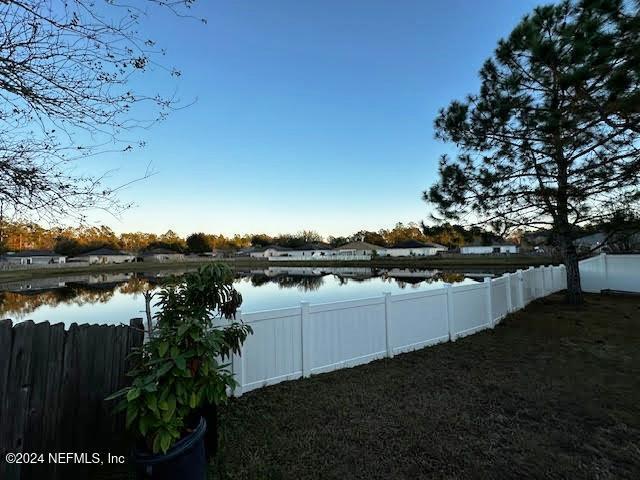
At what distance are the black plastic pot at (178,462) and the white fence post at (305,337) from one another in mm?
2332

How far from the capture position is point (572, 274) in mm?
9602

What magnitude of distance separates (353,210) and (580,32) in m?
31.2

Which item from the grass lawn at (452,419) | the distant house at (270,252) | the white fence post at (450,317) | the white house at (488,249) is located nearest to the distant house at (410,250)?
the white house at (488,249)

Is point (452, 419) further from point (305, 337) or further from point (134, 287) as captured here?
point (134, 287)

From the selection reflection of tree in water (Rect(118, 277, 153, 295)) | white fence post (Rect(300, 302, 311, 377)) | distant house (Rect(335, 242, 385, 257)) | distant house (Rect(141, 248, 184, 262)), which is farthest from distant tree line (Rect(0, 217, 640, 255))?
distant house (Rect(335, 242, 385, 257))

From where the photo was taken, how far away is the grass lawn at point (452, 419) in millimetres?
2518

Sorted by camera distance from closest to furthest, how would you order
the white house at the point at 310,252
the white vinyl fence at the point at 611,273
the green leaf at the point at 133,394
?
1. the green leaf at the point at 133,394
2. the white vinyl fence at the point at 611,273
3. the white house at the point at 310,252

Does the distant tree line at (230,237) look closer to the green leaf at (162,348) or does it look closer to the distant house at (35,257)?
the green leaf at (162,348)

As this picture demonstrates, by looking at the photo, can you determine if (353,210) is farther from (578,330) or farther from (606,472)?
(606,472)

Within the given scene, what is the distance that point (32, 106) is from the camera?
2619mm

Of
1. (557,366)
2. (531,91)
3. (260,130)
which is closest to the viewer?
(557,366)

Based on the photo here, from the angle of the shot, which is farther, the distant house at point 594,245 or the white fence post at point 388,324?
the distant house at point 594,245

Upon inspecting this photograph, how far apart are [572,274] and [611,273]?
3.87m

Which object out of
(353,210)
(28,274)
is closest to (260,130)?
(353,210)
